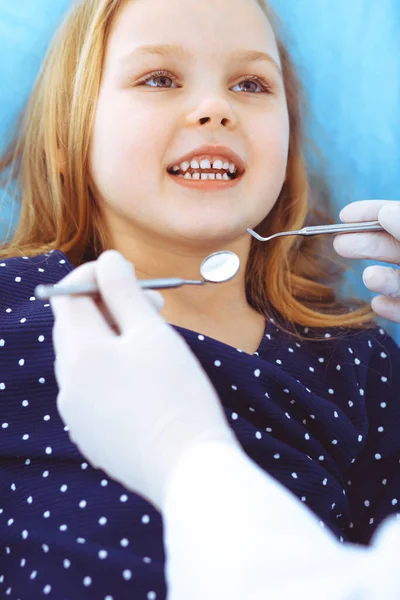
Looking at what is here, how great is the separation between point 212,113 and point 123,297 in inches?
15.8

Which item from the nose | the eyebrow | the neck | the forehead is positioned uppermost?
the forehead

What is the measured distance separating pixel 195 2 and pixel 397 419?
0.65 metres

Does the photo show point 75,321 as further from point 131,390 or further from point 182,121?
point 182,121

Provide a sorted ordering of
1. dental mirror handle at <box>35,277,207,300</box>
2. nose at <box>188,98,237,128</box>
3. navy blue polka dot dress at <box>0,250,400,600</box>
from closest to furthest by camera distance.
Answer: dental mirror handle at <box>35,277,207,300</box>
navy blue polka dot dress at <box>0,250,400,600</box>
nose at <box>188,98,237,128</box>

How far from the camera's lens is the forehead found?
91 cm

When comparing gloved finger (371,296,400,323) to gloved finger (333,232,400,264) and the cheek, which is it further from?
the cheek

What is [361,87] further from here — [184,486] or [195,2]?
[184,486]

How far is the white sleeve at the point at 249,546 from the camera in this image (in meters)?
0.43

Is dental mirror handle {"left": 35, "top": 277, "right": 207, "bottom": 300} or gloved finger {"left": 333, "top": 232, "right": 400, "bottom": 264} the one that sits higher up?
dental mirror handle {"left": 35, "top": 277, "right": 207, "bottom": 300}

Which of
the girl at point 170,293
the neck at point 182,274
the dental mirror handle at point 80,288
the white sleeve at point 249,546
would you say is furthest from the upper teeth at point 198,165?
the white sleeve at point 249,546

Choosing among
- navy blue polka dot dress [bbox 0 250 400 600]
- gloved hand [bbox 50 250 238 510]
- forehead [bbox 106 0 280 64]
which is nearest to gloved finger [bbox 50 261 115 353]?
gloved hand [bbox 50 250 238 510]

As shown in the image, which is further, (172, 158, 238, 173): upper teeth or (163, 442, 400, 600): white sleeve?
(172, 158, 238, 173): upper teeth

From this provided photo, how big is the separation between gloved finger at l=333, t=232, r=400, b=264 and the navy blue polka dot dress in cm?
17

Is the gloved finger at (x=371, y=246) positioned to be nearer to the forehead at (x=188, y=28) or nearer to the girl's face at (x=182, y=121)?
the girl's face at (x=182, y=121)
